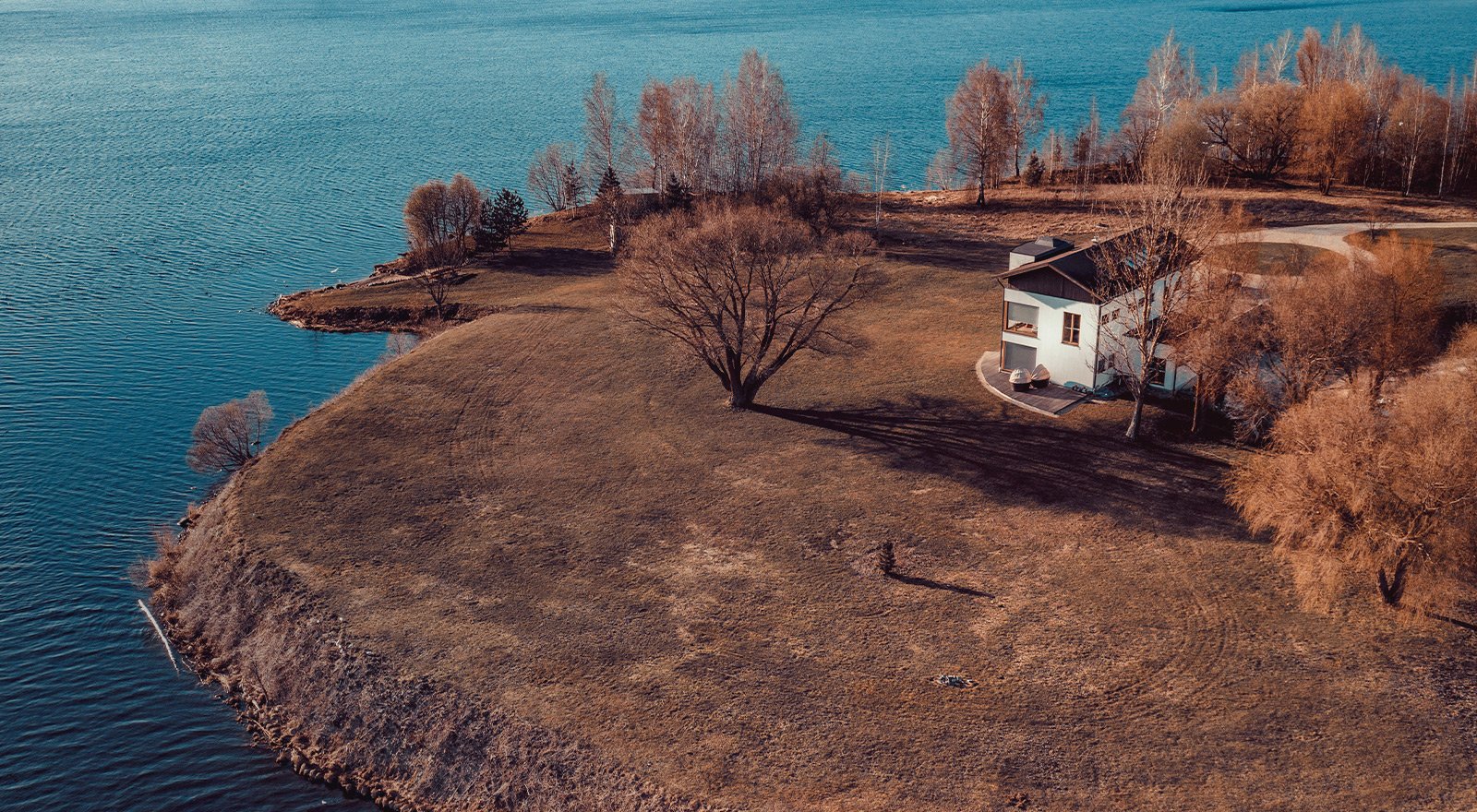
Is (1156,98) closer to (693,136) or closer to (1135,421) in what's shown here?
(693,136)

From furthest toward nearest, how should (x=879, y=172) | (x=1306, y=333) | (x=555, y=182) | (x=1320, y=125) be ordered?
(x=879, y=172) < (x=555, y=182) < (x=1320, y=125) < (x=1306, y=333)

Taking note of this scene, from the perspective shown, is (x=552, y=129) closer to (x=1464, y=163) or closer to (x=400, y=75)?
(x=400, y=75)

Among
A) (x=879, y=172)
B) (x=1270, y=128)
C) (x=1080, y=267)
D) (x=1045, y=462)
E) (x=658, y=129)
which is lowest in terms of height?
(x=1045, y=462)

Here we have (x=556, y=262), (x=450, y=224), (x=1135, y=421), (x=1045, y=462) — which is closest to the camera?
(x=1045, y=462)

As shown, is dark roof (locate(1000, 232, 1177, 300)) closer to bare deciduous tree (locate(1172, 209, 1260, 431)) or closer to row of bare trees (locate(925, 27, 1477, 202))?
bare deciduous tree (locate(1172, 209, 1260, 431))

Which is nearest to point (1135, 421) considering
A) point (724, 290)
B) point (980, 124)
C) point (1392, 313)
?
point (1392, 313)

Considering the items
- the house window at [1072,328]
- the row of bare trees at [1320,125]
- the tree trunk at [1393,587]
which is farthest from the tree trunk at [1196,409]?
the row of bare trees at [1320,125]

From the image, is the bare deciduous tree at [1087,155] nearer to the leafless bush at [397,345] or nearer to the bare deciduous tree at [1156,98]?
the bare deciduous tree at [1156,98]
